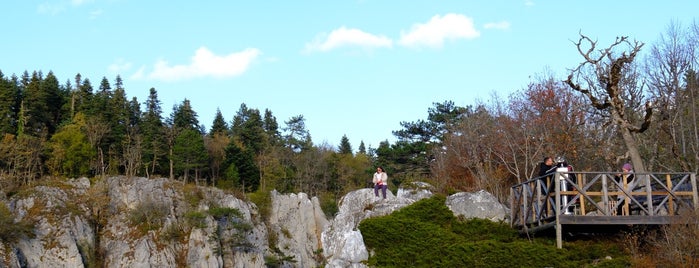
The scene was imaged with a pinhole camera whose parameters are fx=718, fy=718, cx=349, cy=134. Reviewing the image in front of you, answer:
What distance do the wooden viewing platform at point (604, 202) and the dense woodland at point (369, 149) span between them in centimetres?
232

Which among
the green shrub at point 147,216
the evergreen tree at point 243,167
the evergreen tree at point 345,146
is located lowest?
the green shrub at point 147,216

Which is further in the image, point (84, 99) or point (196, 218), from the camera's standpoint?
point (84, 99)

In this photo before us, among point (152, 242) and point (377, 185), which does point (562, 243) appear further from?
point (152, 242)

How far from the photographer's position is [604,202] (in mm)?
15062

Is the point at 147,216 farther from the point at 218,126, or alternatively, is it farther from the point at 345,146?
the point at 345,146

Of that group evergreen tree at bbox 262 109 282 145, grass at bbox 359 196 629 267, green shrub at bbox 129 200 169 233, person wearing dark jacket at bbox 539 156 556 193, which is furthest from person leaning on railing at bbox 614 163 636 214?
evergreen tree at bbox 262 109 282 145

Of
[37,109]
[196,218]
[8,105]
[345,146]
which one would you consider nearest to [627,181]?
[196,218]

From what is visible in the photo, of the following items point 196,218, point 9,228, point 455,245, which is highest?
point 196,218

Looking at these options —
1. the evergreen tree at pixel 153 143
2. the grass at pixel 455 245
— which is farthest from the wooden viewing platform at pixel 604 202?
the evergreen tree at pixel 153 143

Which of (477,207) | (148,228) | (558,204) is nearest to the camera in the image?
(558,204)

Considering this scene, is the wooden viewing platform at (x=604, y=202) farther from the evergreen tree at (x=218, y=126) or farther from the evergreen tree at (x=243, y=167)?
the evergreen tree at (x=218, y=126)

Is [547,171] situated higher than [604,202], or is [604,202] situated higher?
[547,171]

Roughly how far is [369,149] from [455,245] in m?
69.3

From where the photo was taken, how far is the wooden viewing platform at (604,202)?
48.4ft
